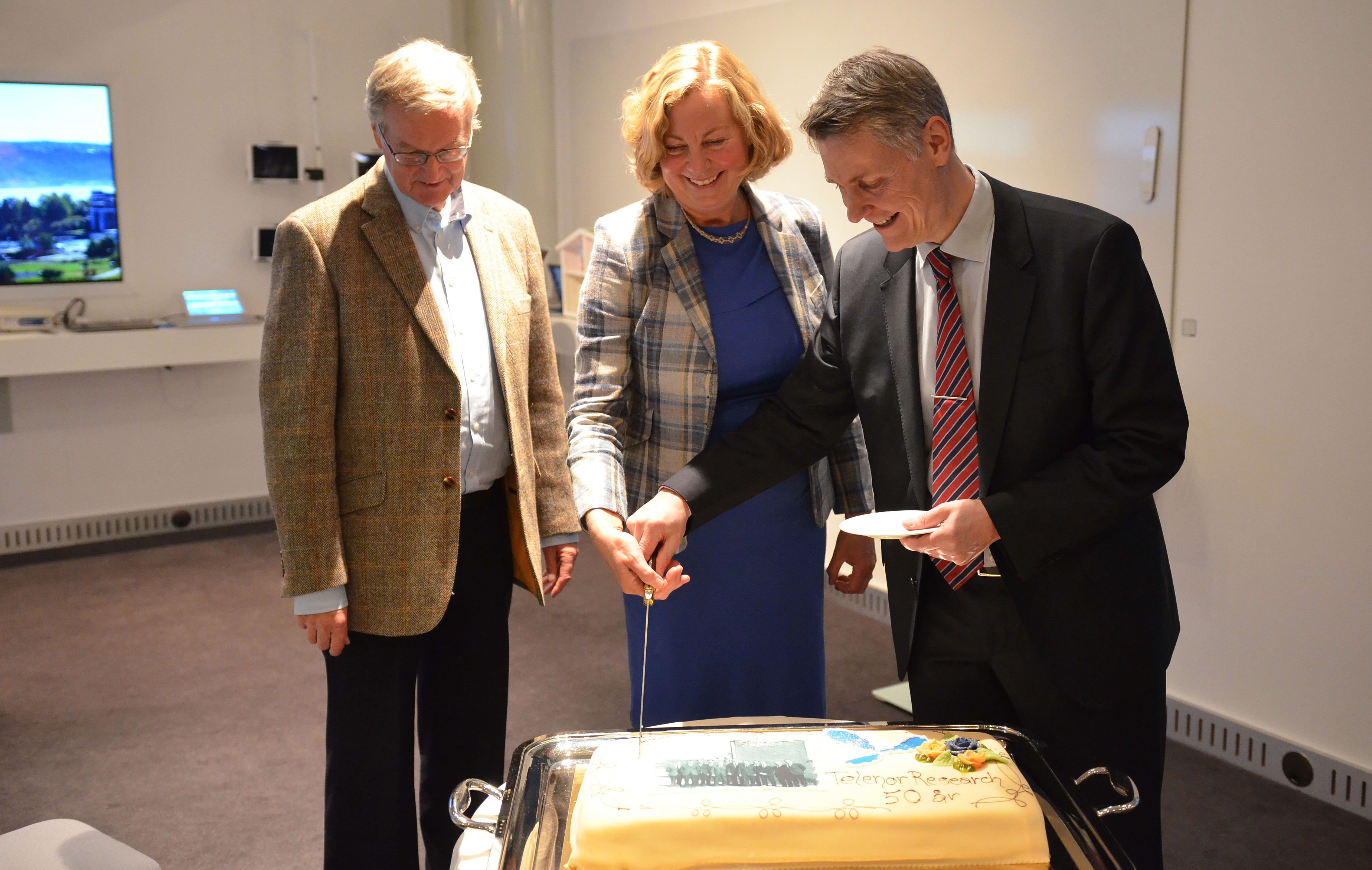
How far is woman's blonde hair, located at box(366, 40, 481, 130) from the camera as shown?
167 cm

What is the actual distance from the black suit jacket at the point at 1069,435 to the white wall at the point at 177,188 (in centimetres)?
428

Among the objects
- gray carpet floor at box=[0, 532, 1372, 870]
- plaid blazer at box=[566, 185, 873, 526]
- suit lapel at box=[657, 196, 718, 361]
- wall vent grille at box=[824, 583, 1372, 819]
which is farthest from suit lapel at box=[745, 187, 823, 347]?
gray carpet floor at box=[0, 532, 1372, 870]

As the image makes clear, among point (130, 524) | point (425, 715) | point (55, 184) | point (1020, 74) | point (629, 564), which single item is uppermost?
point (1020, 74)

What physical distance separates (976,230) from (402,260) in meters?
0.87

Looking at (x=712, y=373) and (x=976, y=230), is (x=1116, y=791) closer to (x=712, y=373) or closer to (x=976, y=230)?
(x=976, y=230)

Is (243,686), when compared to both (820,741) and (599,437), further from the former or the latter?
(820,741)

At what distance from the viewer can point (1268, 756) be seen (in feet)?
9.07

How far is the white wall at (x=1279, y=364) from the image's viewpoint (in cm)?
242

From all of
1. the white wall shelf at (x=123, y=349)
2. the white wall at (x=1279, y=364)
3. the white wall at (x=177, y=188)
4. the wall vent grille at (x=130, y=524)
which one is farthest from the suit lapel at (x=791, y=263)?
A: the wall vent grille at (x=130, y=524)

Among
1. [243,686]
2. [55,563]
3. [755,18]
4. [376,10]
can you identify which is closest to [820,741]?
[243,686]

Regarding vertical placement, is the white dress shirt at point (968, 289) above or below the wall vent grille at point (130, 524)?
above

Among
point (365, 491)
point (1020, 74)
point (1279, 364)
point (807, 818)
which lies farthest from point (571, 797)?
point (1020, 74)

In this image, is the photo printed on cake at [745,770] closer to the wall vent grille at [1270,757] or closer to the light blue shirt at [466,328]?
the light blue shirt at [466,328]

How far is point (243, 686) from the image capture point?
3.37 metres
